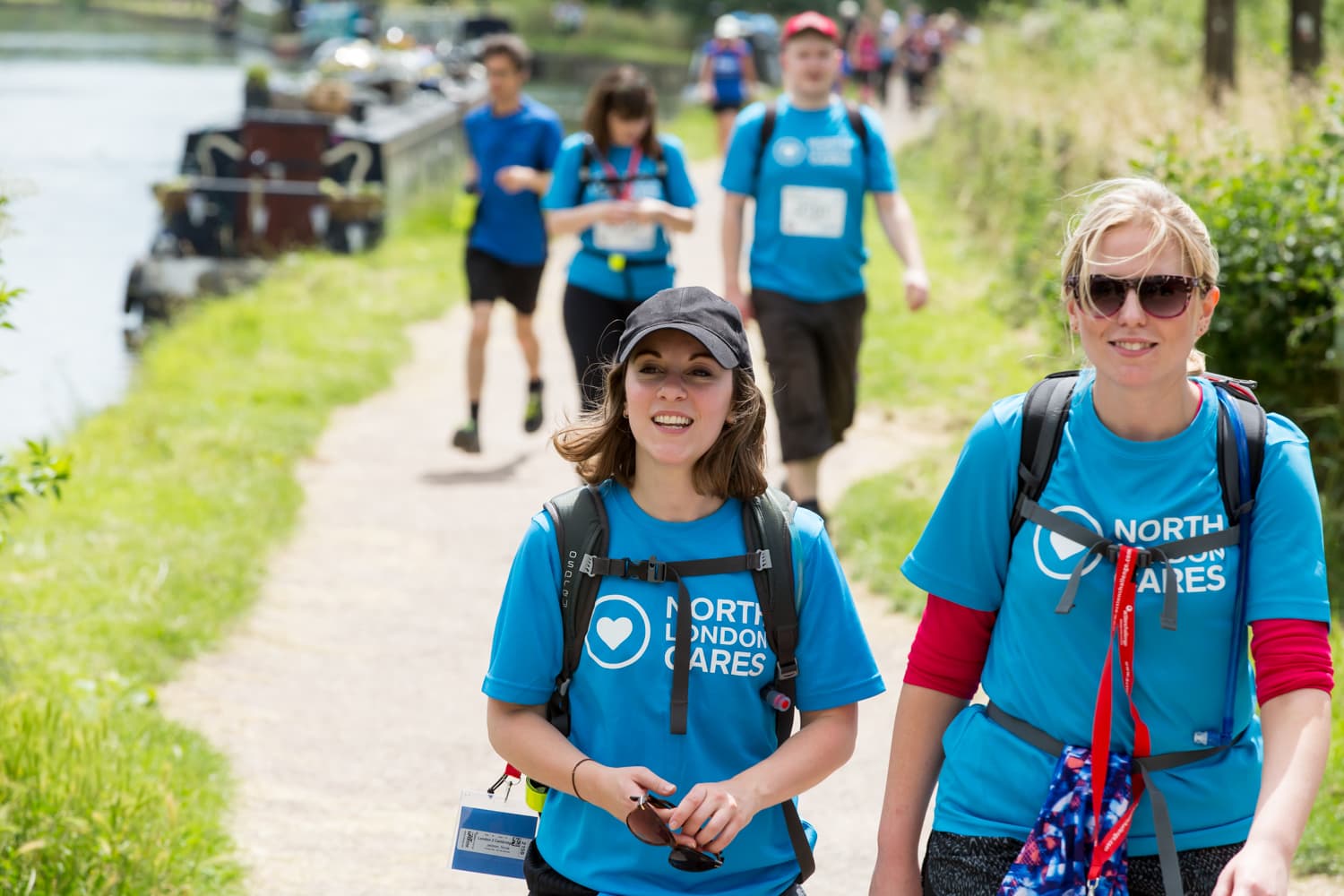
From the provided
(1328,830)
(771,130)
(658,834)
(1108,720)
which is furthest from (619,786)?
(771,130)

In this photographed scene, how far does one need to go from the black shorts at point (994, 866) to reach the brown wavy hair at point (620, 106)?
16.6 ft

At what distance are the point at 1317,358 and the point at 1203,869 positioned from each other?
5.00m

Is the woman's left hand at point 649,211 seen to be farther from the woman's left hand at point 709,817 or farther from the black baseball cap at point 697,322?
the woman's left hand at point 709,817

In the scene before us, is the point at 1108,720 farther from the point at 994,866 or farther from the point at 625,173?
the point at 625,173

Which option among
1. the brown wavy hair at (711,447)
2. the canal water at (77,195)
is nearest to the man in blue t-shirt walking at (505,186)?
the canal water at (77,195)

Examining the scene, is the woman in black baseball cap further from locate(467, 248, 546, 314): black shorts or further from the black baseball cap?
locate(467, 248, 546, 314): black shorts

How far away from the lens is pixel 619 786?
2484 mm

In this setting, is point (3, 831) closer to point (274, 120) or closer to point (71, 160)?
point (274, 120)

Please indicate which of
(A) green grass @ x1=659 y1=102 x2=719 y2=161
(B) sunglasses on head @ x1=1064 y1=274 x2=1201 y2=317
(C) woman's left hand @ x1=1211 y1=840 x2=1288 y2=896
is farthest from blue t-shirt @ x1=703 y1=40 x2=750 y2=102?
(C) woman's left hand @ x1=1211 y1=840 x2=1288 y2=896

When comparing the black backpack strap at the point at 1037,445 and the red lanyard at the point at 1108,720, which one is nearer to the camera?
the red lanyard at the point at 1108,720

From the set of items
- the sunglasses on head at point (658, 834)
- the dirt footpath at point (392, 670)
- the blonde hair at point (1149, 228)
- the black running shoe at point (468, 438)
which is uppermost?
the blonde hair at point (1149, 228)

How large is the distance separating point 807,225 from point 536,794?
4262 millimetres

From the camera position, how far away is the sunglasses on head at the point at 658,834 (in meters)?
2.46

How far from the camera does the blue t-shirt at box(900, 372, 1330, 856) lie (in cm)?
237
